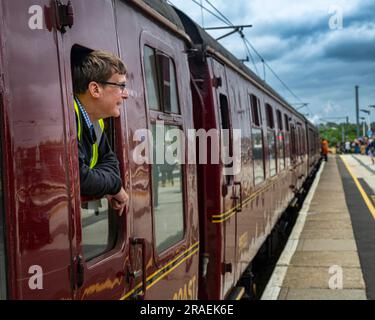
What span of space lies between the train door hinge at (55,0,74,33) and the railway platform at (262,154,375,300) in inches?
235

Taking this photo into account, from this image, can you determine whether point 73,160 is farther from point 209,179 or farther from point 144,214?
point 209,179

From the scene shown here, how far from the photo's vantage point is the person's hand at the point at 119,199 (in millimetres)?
2709

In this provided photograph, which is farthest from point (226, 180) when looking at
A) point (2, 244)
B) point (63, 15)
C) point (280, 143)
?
point (280, 143)

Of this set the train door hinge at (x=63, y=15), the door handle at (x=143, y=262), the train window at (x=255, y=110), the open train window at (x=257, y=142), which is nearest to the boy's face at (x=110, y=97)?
the train door hinge at (x=63, y=15)

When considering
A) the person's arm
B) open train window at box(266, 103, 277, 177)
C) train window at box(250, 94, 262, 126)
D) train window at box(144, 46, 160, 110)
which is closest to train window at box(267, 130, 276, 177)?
open train window at box(266, 103, 277, 177)

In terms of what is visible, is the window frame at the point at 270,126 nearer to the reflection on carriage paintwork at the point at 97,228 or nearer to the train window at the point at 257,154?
the train window at the point at 257,154

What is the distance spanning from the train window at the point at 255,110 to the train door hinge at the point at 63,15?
545 cm

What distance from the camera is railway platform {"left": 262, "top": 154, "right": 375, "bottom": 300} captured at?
7.98 m

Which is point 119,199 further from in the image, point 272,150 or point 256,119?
point 272,150

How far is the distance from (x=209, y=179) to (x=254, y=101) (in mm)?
2923

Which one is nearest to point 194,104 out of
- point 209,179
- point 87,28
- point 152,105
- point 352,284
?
point 209,179

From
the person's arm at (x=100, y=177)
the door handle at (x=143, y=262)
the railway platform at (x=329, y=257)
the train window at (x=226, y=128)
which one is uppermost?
the train window at (x=226, y=128)

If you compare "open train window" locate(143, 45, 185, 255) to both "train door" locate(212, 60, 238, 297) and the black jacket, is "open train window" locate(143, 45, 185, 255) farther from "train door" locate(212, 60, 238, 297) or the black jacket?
"train door" locate(212, 60, 238, 297)

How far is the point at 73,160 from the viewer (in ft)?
7.84
